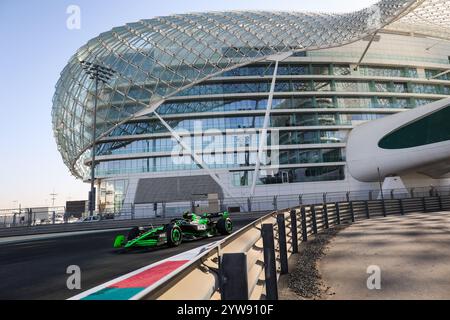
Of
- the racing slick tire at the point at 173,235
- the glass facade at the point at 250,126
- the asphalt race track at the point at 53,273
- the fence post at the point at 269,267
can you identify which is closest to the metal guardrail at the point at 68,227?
the racing slick tire at the point at 173,235

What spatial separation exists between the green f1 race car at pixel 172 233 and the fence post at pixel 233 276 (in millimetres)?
6792

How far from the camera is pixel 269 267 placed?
3.49 m

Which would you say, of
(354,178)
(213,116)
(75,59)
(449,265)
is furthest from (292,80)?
(449,265)

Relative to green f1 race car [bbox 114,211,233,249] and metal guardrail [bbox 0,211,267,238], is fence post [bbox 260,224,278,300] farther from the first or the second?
metal guardrail [bbox 0,211,267,238]

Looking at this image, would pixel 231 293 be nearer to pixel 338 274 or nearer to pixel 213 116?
pixel 338 274

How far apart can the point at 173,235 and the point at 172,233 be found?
0.08m

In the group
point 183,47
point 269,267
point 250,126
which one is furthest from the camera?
point 250,126

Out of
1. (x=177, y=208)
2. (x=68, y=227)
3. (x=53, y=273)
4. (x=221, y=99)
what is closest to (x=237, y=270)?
(x=53, y=273)

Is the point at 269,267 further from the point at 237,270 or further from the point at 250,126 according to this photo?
the point at 250,126

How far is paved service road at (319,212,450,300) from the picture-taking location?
417 centimetres

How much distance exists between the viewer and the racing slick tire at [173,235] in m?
8.57

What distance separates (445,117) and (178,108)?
34097mm

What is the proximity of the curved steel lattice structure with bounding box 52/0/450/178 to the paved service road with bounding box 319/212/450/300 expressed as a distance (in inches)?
1396

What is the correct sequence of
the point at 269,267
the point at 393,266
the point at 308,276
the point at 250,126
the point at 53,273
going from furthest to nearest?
the point at 250,126 < the point at 53,273 < the point at 393,266 < the point at 308,276 < the point at 269,267
